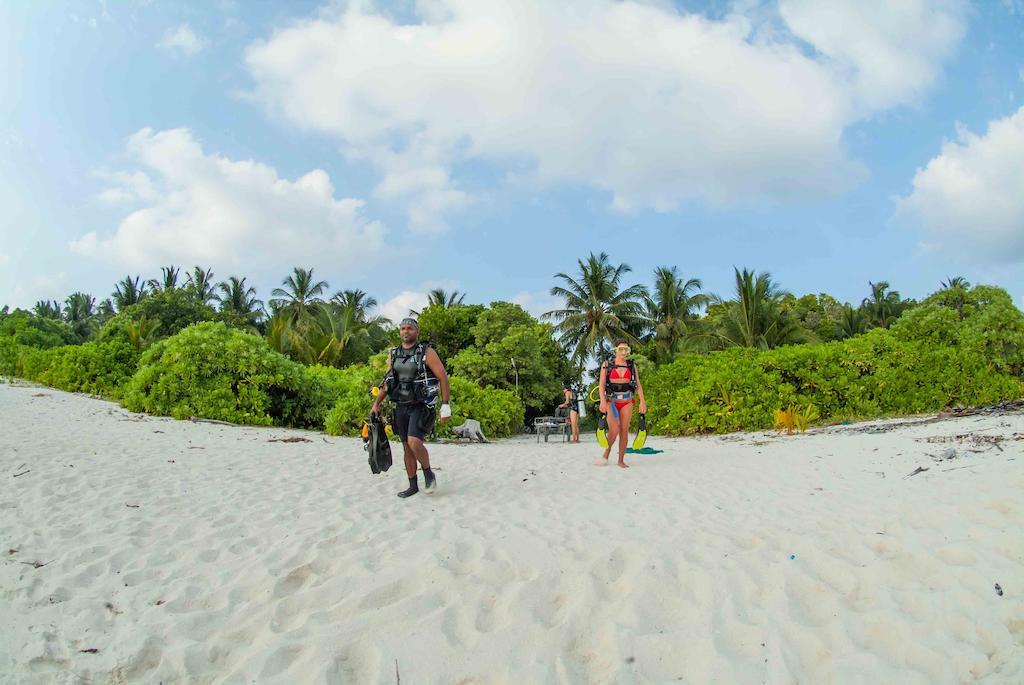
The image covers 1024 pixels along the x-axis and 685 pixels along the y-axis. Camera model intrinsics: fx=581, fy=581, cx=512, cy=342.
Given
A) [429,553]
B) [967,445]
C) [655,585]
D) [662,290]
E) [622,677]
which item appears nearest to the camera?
[622,677]

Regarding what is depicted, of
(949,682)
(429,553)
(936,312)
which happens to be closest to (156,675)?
(429,553)

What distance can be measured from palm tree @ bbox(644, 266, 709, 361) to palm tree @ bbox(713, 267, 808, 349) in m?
2.66

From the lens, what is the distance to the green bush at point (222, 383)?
12245 millimetres

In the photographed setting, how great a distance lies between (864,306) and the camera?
117ft

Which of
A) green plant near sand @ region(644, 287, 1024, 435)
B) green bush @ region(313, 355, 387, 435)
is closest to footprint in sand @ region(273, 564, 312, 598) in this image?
green bush @ region(313, 355, 387, 435)

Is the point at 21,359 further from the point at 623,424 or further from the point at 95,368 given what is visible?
the point at 623,424

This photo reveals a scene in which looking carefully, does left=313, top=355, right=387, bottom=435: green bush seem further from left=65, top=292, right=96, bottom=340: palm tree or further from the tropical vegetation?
left=65, top=292, right=96, bottom=340: palm tree

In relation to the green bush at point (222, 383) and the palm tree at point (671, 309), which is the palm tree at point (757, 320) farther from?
the green bush at point (222, 383)

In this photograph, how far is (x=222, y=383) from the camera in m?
12.6

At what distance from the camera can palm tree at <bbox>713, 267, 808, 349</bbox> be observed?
25219 mm

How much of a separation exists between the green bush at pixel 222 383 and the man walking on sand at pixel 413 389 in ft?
27.2

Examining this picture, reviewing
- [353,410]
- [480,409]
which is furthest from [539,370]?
[353,410]

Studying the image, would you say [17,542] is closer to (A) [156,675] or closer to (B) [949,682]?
(A) [156,675]

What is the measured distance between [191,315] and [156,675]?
32.2 meters
